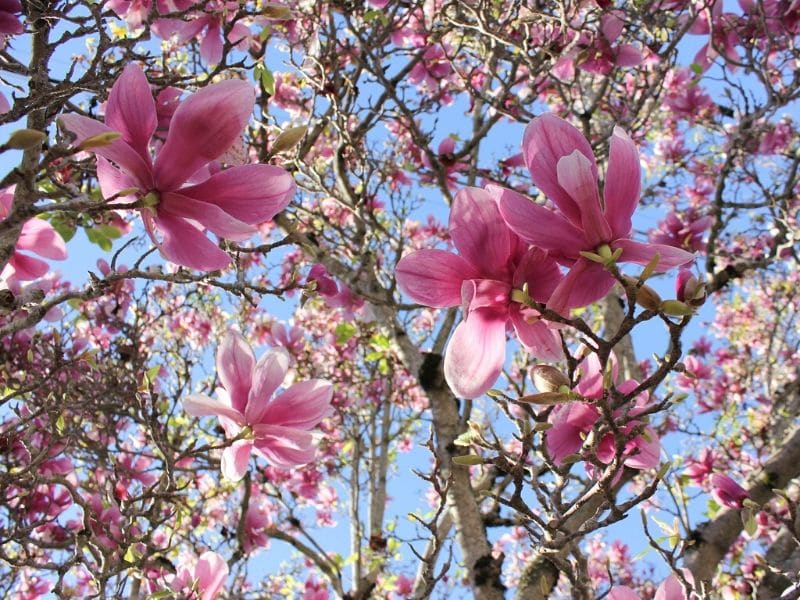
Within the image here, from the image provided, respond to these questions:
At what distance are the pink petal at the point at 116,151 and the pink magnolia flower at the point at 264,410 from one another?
673mm

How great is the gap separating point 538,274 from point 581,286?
9 centimetres

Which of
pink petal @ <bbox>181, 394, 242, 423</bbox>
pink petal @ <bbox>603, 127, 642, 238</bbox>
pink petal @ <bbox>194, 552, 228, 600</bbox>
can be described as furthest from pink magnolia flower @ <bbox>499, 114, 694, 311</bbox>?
pink petal @ <bbox>194, 552, 228, 600</bbox>

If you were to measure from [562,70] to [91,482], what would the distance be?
3.21 m

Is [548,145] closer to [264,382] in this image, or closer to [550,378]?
[550,378]

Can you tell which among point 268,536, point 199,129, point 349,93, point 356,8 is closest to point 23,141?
point 199,129

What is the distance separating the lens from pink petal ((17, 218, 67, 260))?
4.93 ft

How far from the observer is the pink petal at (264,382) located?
1.56 metres

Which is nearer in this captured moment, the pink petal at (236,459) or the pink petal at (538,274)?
the pink petal at (538,274)

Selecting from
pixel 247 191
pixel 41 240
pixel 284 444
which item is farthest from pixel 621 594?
pixel 41 240

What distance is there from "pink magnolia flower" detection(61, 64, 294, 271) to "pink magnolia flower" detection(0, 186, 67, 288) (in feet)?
1.78

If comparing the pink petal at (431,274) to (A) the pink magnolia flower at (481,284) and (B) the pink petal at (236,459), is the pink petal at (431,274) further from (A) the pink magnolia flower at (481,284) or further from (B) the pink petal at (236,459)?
(B) the pink petal at (236,459)

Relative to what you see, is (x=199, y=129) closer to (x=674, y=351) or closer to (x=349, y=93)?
(x=674, y=351)

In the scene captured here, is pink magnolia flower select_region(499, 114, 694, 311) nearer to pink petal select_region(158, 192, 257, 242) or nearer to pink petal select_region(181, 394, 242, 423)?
pink petal select_region(158, 192, 257, 242)

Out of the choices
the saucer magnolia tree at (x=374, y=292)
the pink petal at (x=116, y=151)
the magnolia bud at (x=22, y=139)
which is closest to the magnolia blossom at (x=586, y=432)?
the saucer magnolia tree at (x=374, y=292)
